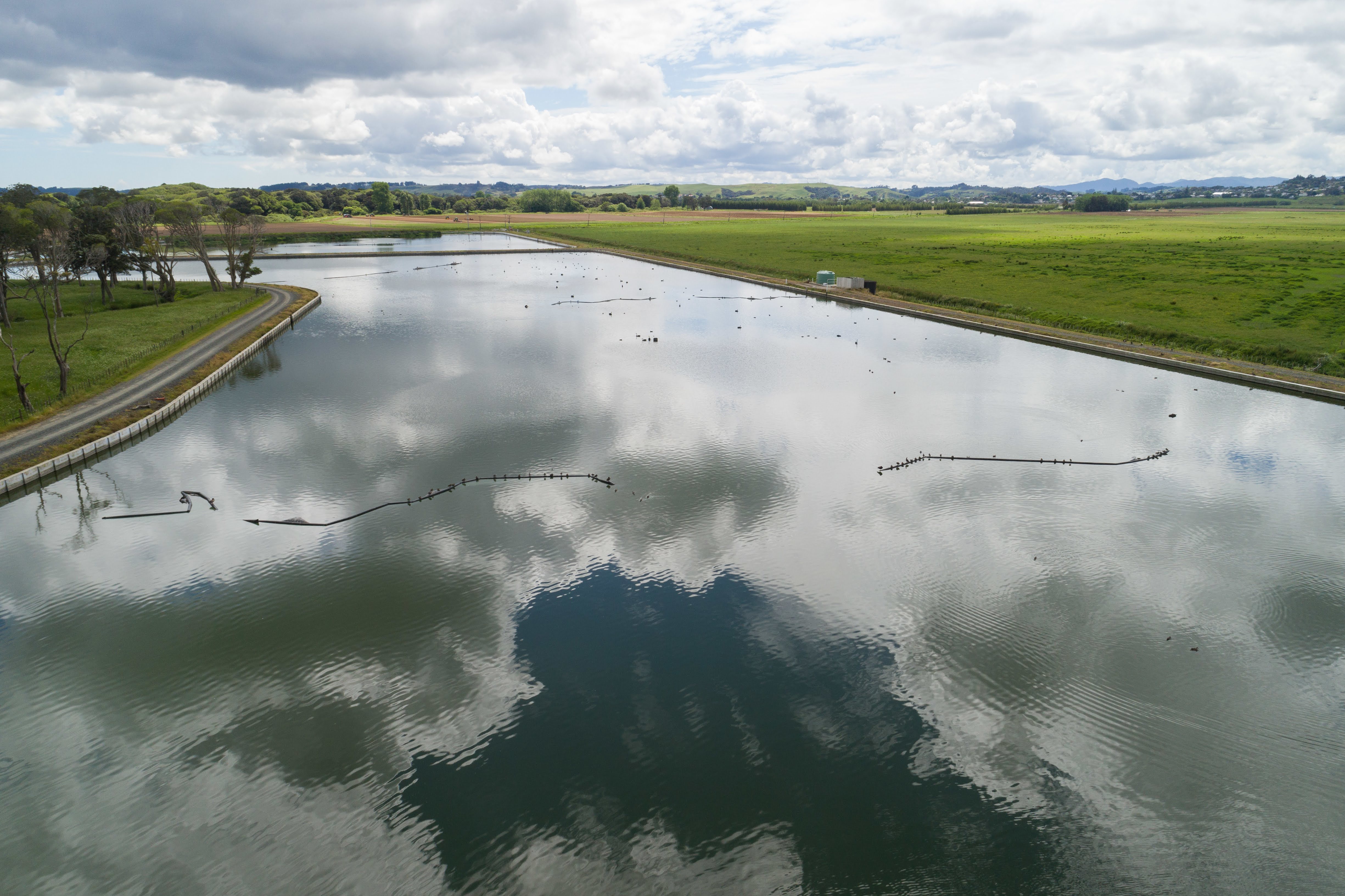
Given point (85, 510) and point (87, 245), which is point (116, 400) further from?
point (87, 245)

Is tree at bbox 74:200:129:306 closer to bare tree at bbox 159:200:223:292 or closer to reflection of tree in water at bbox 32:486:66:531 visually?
bare tree at bbox 159:200:223:292

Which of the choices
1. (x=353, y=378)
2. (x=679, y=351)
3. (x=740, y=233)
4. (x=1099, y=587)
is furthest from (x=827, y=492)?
(x=740, y=233)

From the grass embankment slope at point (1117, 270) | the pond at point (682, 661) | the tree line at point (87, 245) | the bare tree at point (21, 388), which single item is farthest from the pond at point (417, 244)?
the pond at point (682, 661)

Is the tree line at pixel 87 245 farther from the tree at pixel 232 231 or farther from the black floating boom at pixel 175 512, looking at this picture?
the black floating boom at pixel 175 512

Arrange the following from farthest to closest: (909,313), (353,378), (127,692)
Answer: (909,313), (353,378), (127,692)

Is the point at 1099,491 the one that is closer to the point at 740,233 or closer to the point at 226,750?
the point at 226,750

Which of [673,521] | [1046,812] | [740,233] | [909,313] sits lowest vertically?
[1046,812]
